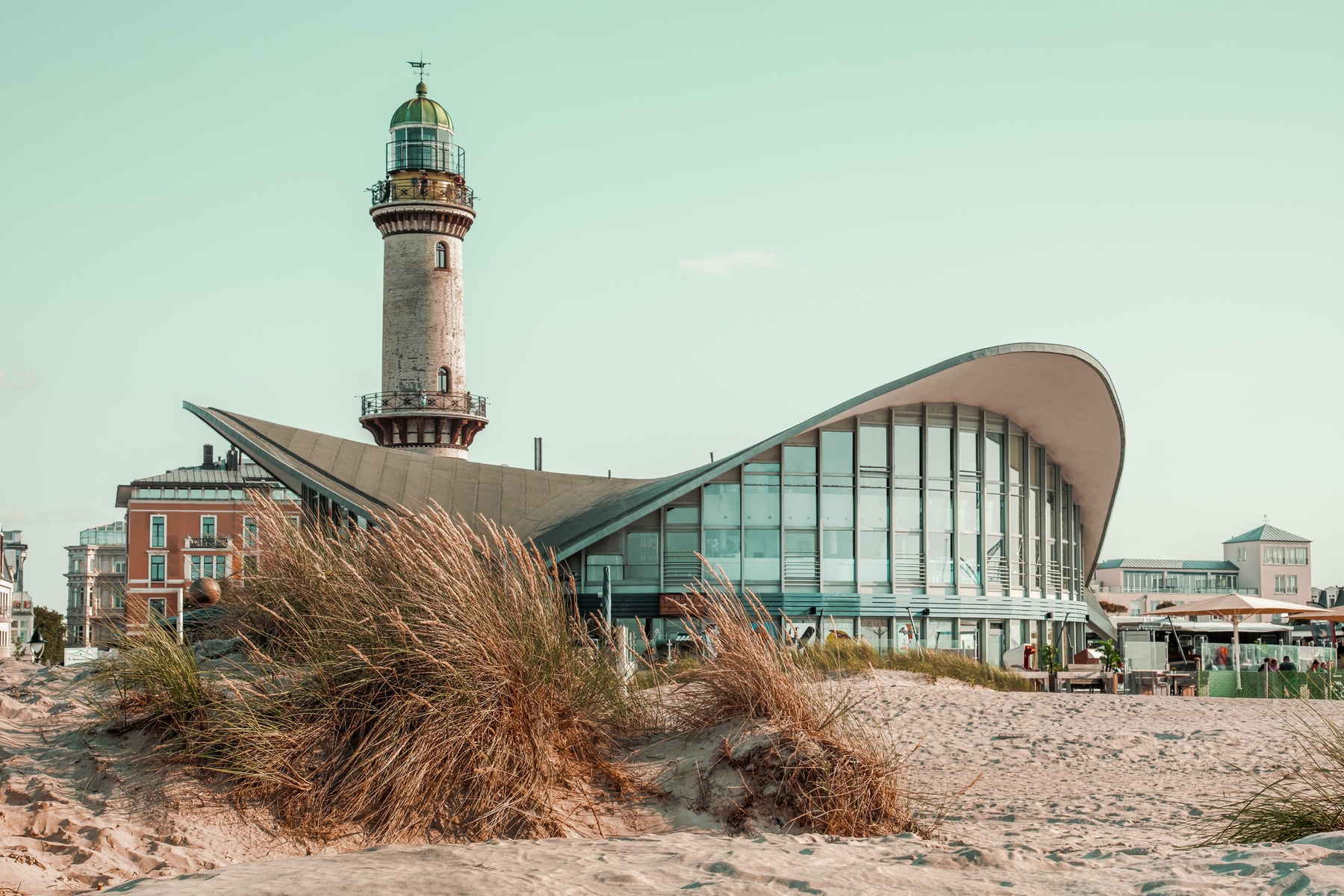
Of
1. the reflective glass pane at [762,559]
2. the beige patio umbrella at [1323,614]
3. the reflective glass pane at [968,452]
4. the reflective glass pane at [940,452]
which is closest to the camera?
the beige patio umbrella at [1323,614]

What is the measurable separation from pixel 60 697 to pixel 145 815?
2812 mm

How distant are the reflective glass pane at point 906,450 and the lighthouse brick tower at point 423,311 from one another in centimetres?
Result: 1551

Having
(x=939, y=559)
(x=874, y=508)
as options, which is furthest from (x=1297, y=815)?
(x=939, y=559)

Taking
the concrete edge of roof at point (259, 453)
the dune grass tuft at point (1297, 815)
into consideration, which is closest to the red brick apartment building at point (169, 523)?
the concrete edge of roof at point (259, 453)

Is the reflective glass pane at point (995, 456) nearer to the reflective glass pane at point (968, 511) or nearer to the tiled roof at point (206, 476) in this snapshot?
the reflective glass pane at point (968, 511)

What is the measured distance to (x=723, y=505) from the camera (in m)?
21.3

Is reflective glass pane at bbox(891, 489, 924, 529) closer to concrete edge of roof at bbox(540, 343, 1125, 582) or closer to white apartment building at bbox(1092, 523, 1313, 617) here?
concrete edge of roof at bbox(540, 343, 1125, 582)

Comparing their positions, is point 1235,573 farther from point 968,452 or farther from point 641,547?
point 641,547

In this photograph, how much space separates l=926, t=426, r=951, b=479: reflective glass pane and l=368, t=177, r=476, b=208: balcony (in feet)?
58.5

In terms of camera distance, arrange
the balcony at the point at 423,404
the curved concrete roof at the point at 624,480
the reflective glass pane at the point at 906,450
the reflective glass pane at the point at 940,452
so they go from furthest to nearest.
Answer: the balcony at the point at 423,404
the reflective glass pane at the point at 940,452
the reflective glass pane at the point at 906,450
the curved concrete roof at the point at 624,480

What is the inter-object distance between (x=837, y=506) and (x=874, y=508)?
0.68 meters

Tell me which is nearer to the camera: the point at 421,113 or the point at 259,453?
the point at 259,453

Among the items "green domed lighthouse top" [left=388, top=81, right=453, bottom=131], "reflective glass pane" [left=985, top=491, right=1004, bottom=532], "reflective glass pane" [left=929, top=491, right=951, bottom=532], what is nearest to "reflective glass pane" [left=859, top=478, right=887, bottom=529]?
"reflective glass pane" [left=929, top=491, right=951, bottom=532]

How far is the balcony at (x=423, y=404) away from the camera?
3334 cm
